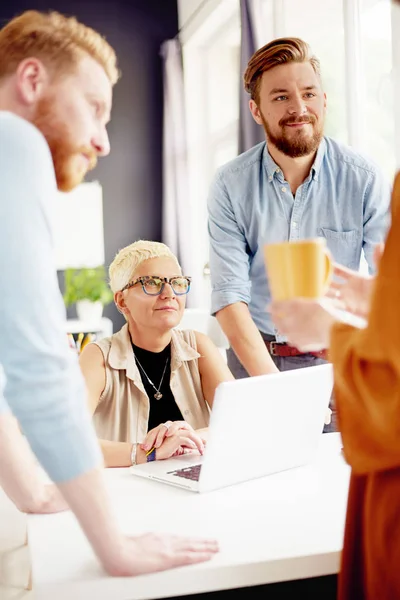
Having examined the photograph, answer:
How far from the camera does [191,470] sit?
64.0 inches

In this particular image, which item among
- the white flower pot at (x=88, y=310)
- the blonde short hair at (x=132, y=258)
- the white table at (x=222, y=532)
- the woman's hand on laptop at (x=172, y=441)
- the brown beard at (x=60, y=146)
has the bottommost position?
the white table at (x=222, y=532)

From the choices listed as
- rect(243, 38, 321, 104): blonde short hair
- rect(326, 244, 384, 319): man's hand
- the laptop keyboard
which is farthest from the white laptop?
rect(243, 38, 321, 104): blonde short hair

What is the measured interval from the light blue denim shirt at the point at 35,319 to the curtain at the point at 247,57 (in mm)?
3698

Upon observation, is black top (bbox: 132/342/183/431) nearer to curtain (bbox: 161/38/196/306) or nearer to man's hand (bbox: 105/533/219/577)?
man's hand (bbox: 105/533/219/577)

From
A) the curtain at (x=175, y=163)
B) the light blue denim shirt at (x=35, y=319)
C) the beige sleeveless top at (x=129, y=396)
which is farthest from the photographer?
the curtain at (x=175, y=163)

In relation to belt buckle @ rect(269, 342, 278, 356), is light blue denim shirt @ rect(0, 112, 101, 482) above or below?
above

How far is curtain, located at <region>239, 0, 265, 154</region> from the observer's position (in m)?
4.52

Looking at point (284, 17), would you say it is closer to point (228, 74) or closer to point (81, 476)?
point (228, 74)

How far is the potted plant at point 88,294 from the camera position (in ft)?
19.9

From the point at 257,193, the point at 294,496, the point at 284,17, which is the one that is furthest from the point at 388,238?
the point at 284,17

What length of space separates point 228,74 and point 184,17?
69 cm

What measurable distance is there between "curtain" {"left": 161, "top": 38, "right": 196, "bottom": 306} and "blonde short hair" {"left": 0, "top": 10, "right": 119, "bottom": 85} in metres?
5.72

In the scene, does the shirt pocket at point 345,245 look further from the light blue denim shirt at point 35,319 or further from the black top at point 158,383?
the light blue denim shirt at point 35,319

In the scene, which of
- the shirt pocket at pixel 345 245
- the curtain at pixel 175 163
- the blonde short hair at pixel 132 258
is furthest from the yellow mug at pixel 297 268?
the curtain at pixel 175 163
